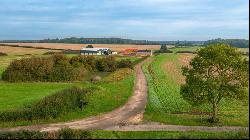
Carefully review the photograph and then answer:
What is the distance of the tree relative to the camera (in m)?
29.4

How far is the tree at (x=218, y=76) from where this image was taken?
29375 millimetres

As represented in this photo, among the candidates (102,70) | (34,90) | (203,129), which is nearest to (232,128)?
(203,129)

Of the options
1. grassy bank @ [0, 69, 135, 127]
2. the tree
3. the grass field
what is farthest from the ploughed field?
the tree

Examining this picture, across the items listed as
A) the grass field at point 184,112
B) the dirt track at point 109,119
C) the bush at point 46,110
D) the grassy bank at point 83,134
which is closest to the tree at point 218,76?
the grass field at point 184,112

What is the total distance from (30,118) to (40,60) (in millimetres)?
33732

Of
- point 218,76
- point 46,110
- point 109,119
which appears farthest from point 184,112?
point 46,110

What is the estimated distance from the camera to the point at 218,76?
29531mm

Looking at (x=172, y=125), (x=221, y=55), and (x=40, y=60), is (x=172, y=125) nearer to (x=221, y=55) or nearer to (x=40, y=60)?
(x=221, y=55)

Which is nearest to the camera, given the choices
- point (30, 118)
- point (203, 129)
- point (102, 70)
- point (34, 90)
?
point (203, 129)

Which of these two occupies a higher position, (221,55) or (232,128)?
(221,55)

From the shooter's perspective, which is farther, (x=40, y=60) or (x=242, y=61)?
(x=40, y=60)

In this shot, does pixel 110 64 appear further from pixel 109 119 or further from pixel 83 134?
pixel 83 134

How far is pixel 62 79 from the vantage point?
63.2 m

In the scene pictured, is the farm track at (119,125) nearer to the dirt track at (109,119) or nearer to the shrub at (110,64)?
the dirt track at (109,119)
